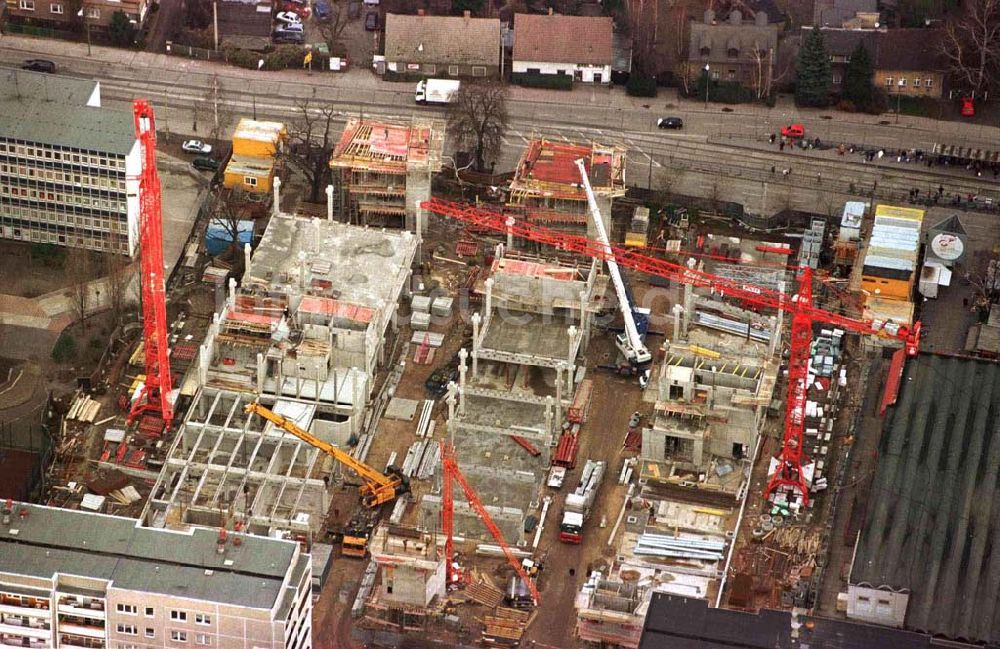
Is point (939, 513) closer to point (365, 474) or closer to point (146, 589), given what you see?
point (365, 474)

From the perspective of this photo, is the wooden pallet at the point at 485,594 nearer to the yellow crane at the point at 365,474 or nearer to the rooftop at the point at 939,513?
the yellow crane at the point at 365,474

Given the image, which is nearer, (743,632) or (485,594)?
(743,632)

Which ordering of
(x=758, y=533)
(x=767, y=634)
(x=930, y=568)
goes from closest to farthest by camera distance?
(x=767, y=634), (x=930, y=568), (x=758, y=533)

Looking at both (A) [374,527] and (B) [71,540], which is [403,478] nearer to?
(A) [374,527]

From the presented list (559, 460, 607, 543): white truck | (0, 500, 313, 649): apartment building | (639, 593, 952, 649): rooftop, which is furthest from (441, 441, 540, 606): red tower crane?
(639, 593, 952, 649): rooftop

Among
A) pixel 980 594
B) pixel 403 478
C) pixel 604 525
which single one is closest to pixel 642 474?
pixel 604 525

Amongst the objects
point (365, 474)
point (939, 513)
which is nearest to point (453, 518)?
point (365, 474)

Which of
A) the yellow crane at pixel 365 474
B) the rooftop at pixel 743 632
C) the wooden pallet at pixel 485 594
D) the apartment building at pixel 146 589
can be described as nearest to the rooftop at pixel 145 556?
the apartment building at pixel 146 589
